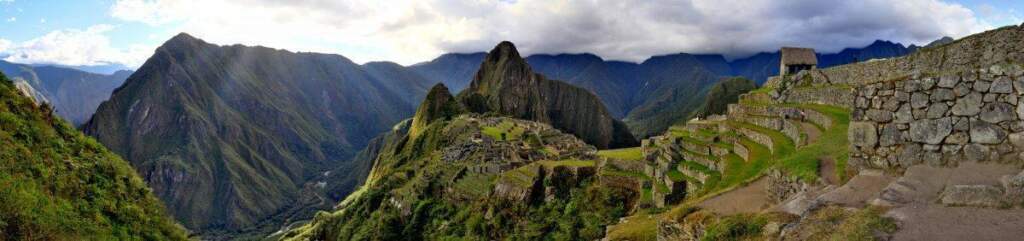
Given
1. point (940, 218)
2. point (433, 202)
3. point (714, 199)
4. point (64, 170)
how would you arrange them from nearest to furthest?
point (940, 218) → point (714, 199) → point (64, 170) → point (433, 202)

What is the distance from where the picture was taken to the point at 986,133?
9.14 meters

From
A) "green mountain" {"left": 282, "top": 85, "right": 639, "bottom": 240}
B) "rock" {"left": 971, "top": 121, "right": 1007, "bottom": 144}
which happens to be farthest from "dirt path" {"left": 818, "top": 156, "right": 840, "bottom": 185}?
"green mountain" {"left": 282, "top": 85, "right": 639, "bottom": 240}

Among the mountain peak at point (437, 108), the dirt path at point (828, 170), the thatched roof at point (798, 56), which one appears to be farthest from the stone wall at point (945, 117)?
the mountain peak at point (437, 108)

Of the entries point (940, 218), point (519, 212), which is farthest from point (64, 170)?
point (940, 218)

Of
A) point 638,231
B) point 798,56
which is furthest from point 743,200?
point 798,56

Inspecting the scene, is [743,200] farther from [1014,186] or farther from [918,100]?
[1014,186]

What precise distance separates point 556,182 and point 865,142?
24.8m

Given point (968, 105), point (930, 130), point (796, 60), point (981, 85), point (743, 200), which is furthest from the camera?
point (796, 60)

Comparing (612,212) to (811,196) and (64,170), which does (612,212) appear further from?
(64,170)

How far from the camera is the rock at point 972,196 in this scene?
26.2 feet

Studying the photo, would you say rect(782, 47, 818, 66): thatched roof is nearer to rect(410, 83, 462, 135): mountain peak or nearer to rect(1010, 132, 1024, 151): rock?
rect(1010, 132, 1024, 151): rock

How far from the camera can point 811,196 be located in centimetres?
1015

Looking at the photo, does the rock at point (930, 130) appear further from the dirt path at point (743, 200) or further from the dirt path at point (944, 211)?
the dirt path at point (743, 200)

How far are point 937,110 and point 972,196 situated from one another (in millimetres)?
1921
